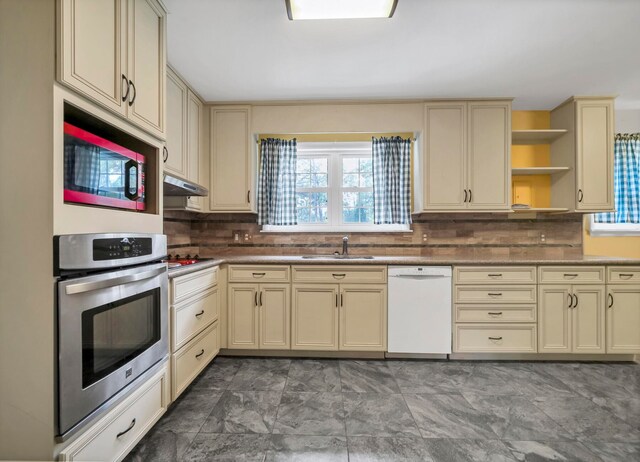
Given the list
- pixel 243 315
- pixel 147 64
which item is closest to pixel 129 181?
pixel 147 64

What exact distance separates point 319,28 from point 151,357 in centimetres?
229

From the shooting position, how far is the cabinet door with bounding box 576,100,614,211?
2.91 m

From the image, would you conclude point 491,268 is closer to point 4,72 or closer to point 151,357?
point 151,357

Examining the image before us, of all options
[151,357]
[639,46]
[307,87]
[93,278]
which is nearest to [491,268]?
[639,46]

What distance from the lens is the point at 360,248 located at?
3.26 meters

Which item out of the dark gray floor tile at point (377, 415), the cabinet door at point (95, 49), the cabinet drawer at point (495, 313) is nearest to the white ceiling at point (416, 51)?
the cabinet door at point (95, 49)

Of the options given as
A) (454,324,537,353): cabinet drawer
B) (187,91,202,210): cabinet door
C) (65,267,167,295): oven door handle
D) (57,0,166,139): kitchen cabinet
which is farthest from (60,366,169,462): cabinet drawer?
(454,324,537,353): cabinet drawer

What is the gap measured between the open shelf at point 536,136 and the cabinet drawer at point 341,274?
6.79 feet

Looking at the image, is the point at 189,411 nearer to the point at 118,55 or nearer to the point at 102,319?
the point at 102,319

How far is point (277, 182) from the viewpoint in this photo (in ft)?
10.6

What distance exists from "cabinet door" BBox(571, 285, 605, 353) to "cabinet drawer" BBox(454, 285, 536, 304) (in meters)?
0.40

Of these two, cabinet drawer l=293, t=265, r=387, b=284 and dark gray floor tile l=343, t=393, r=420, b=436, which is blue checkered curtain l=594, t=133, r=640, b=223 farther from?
dark gray floor tile l=343, t=393, r=420, b=436

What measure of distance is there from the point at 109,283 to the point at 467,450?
1950 millimetres

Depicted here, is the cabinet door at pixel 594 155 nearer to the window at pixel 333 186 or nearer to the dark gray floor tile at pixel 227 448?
the window at pixel 333 186
